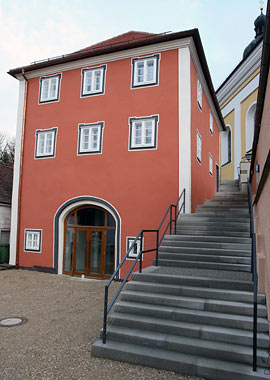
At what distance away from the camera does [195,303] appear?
5.73 metres

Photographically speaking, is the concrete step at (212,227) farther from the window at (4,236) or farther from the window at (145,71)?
the window at (4,236)

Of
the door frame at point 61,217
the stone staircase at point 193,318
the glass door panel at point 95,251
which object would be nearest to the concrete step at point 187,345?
the stone staircase at point 193,318

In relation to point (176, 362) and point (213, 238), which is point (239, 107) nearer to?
point (213, 238)

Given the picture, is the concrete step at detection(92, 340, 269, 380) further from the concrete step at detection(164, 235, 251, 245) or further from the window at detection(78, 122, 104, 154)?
the window at detection(78, 122, 104, 154)

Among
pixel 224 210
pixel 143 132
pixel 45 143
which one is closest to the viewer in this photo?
pixel 224 210

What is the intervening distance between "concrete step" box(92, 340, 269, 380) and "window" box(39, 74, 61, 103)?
466 inches

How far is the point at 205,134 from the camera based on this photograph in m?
16.1

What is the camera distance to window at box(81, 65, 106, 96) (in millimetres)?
13625

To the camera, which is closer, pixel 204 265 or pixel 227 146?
pixel 204 265

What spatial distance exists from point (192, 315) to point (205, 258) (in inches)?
82.2

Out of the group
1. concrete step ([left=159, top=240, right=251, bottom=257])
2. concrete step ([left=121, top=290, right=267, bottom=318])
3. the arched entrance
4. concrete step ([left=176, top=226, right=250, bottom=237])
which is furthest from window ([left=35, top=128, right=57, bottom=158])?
concrete step ([left=121, top=290, right=267, bottom=318])

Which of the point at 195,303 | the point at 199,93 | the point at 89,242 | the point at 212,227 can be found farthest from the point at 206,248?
the point at 199,93

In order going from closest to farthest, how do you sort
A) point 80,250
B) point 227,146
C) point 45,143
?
point 80,250 < point 45,143 < point 227,146

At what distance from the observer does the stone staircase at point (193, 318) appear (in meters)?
4.73
